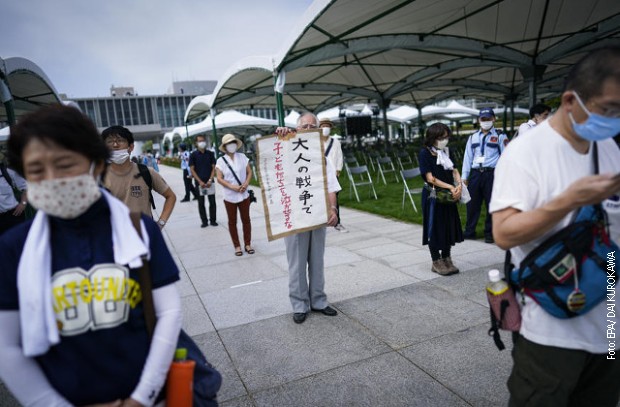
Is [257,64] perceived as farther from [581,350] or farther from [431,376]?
[581,350]

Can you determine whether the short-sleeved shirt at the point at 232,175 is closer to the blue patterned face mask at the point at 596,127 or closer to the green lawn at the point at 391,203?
the green lawn at the point at 391,203

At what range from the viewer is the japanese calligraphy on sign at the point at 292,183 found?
137 inches

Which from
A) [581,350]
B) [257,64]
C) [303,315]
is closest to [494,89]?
[257,64]

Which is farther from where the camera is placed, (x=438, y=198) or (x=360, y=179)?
(x=360, y=179)

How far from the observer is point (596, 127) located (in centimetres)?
125

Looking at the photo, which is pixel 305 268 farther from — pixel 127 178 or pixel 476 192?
pixel 476 192

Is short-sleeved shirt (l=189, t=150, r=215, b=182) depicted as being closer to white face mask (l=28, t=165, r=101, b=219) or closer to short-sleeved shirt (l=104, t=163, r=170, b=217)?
short-sleeved shirt (l=104, t=163, r=170, b=217)

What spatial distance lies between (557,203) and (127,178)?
10.5ft

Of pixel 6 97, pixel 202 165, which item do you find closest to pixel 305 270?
pixel 202 165

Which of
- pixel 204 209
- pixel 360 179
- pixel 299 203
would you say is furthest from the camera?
pixel 360 179

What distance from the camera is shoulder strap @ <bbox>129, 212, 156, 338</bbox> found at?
49.3 inches

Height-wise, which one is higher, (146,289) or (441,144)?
(441,144)

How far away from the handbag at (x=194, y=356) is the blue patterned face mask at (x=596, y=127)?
4.92 feet

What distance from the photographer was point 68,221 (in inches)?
47.8
